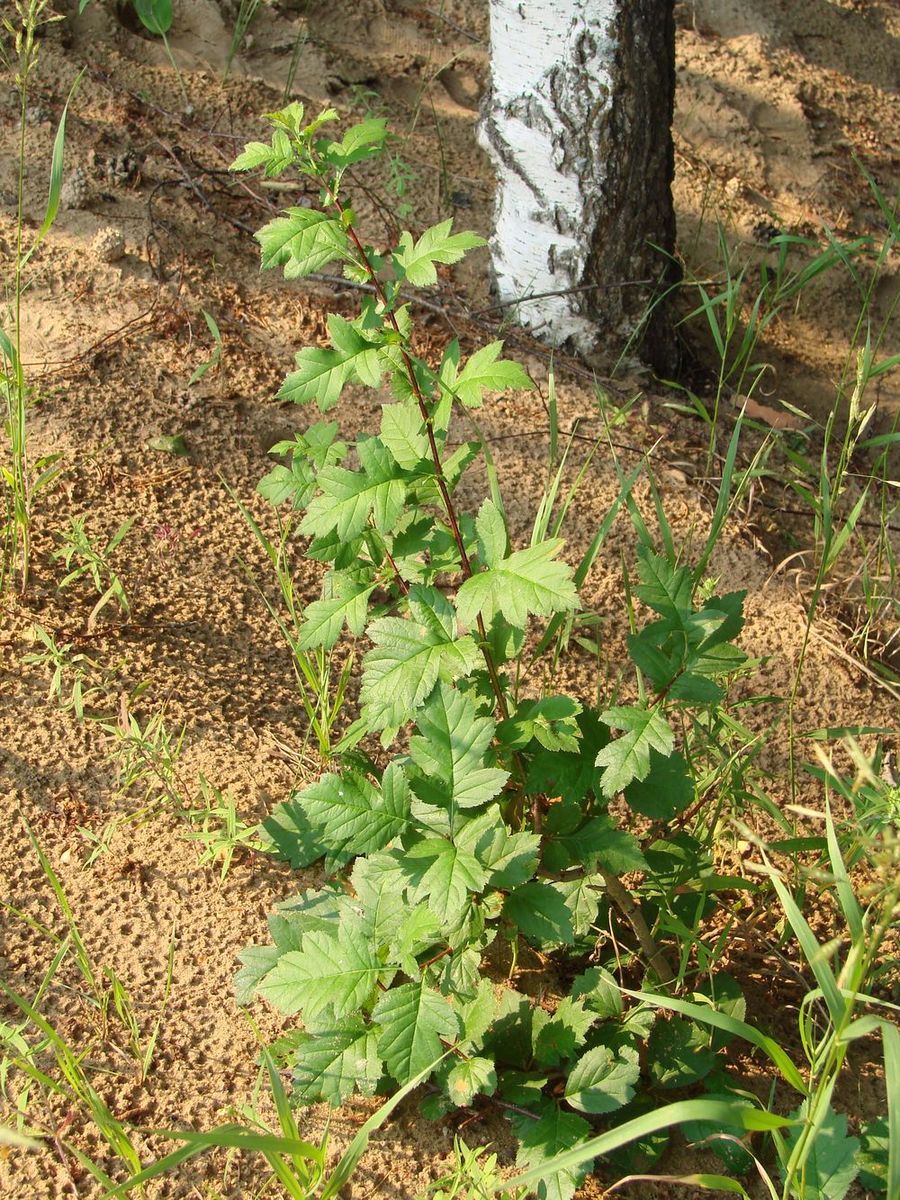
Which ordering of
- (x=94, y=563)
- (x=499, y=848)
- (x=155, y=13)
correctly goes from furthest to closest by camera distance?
(x=155, y=13)
(x=94, y=563)
(x=499, y=848)

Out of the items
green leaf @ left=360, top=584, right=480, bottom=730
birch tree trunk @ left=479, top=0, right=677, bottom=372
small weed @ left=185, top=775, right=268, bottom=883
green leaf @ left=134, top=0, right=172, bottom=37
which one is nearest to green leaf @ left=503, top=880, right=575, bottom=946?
green leaf @ left=360, top=584, right=480, bottom=730

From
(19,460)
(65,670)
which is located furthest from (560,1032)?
(19,460)

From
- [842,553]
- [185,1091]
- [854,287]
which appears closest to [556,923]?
[185,1091]

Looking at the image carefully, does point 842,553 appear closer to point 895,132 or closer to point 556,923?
point 556,923

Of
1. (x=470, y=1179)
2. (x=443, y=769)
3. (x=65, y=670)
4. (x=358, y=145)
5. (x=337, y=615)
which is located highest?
(x=358, y=145)

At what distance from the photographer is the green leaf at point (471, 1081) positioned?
164 centimetres

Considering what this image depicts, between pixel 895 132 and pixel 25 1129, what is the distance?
4448mm

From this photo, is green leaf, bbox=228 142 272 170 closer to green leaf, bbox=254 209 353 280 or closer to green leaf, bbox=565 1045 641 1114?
green leaf, bbox=254 209 353 280

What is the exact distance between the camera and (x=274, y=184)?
11.3ft

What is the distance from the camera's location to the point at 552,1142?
1.67 meters

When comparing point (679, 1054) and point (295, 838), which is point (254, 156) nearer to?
point (295, 838)

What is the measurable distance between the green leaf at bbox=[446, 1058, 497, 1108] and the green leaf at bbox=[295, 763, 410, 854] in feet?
1.13

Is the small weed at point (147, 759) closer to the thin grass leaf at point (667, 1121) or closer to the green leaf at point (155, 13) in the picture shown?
the thin grass leaf at point (667, 1121)

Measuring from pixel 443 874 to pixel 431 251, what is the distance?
853mm
